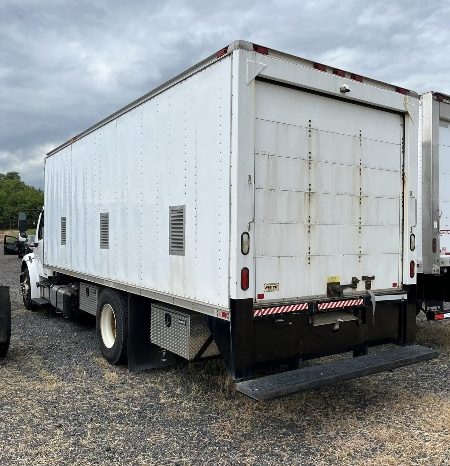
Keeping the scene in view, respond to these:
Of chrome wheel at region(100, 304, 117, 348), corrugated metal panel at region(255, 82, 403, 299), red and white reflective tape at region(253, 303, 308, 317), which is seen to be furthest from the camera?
chrome wheel at region(100, 304, 117, 348)

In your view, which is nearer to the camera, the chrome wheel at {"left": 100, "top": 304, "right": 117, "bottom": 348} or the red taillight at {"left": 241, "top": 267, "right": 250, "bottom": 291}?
the red taillight at {"left": 241, "top": 267, "right": 250, "bottom": 291}

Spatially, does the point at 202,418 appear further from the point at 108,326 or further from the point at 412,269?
the point at 412,269

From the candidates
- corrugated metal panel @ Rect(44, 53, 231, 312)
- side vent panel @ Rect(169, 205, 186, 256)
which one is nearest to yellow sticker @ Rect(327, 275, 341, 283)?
corrugated metal panel @ Rect(44, 53, 231, 312)

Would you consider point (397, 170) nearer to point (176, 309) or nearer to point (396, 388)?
point (396, 388)

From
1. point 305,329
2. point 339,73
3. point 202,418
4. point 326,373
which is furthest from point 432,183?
point 202,418

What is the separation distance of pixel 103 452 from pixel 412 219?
4.14 meters

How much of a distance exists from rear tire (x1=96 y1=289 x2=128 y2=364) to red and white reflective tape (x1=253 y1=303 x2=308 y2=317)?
97.6 inches

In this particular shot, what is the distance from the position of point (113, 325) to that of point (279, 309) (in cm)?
312

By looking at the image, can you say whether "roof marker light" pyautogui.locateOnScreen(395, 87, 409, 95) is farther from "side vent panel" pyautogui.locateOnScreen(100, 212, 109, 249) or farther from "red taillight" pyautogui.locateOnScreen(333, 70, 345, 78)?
"side vent panel" pyautogui.locateOnScreen(100, 212, 109, 249)

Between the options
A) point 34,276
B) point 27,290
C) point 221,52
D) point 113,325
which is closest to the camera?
point 221,52

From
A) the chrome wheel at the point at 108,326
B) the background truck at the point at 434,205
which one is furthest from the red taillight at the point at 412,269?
the chrome wheel at the point at 108,326

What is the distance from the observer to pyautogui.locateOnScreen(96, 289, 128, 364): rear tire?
6.53 m

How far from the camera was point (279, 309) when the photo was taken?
4.77 m

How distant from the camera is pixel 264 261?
473cm
